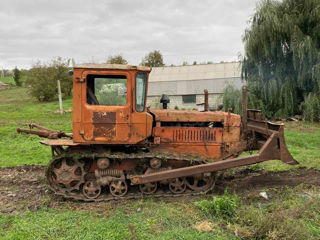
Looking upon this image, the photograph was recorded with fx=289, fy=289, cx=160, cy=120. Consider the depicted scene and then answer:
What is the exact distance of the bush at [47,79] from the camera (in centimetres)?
3033

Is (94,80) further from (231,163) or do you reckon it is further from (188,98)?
(188,98)

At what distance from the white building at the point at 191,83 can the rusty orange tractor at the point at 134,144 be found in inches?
801

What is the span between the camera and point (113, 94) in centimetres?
584

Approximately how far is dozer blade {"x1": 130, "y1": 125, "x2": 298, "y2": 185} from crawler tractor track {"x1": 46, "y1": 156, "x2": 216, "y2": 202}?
1.48ft

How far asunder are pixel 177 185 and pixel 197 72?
23.6m

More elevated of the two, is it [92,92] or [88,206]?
[92,92]

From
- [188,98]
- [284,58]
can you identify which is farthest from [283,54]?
[188,98]

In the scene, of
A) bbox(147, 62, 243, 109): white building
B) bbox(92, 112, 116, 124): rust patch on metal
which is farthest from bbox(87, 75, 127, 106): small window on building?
bbox(147, 62, 243, 109): white building

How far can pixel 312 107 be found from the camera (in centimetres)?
1566

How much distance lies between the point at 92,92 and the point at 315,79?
45.8ft

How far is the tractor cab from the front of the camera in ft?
18.2

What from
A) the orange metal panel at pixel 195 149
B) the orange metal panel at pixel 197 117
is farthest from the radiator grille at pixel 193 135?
the orange metal panel at pixel 197 117

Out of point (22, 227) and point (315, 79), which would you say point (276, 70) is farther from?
point (22, 227)

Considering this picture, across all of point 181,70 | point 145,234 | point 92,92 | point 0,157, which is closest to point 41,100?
point 181,70
